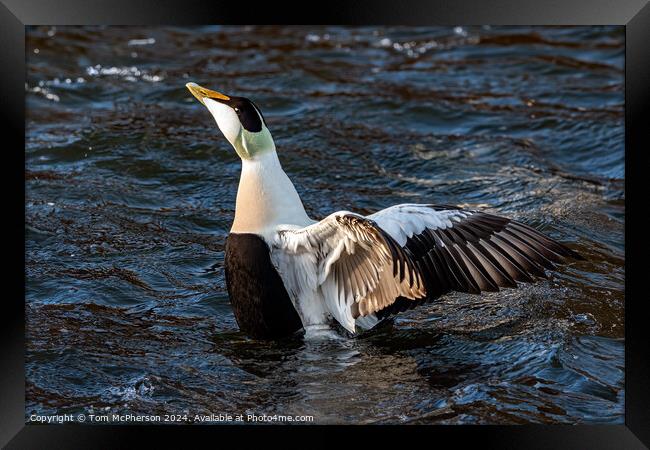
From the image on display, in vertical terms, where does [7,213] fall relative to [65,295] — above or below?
above

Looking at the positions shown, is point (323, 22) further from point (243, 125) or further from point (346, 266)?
point (346, 266)

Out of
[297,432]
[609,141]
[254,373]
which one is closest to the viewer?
[297,432]

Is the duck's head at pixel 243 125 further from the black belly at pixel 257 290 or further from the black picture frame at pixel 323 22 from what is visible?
the black picture frame at pixel 323 22

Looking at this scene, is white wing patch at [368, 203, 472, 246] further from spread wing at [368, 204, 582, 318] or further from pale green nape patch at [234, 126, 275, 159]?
pale green nape patch at [234, 126, 275, 159]

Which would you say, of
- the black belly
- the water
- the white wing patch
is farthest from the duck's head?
the water

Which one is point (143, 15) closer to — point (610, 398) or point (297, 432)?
point (297, 432)

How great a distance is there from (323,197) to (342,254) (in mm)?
2692

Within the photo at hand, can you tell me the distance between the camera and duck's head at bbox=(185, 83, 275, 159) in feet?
17.7

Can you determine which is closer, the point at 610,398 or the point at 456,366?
the point at 610,398

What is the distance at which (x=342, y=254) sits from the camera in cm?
516

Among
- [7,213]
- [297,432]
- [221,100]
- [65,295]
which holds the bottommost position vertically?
[297,432]

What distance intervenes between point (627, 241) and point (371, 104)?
5.18 m

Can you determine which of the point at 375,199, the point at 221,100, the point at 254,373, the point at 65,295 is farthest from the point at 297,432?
the point at 375,199

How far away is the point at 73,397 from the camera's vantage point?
195 inches
